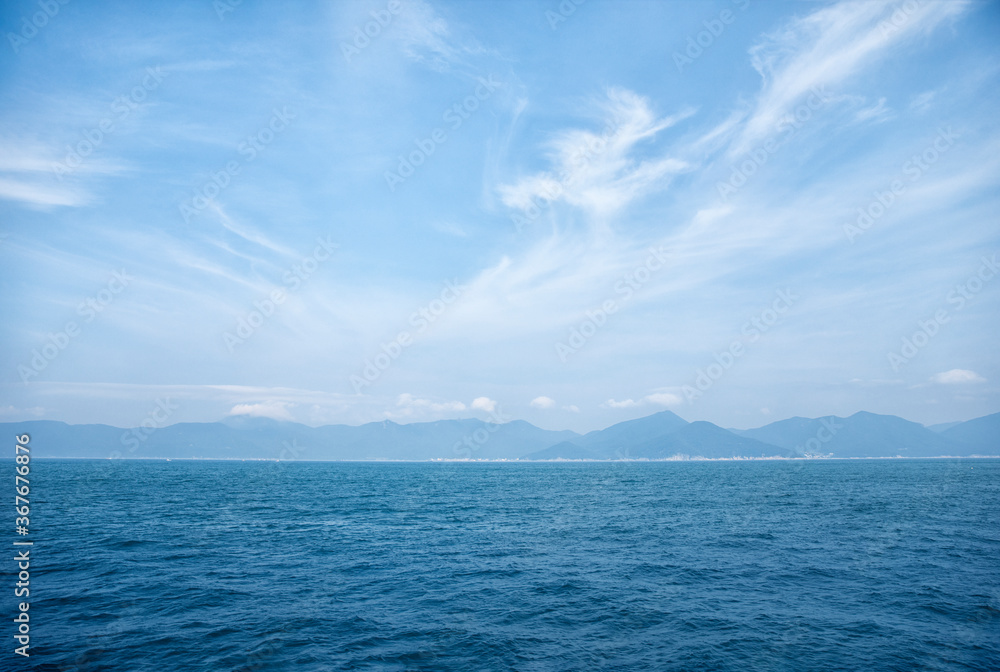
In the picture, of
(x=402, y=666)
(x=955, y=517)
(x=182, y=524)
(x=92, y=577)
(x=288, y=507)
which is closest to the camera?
(x=402, y=666)

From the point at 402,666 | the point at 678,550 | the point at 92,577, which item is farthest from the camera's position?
the point at 678,550

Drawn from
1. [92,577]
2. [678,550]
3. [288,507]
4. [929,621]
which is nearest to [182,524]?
[288,507]

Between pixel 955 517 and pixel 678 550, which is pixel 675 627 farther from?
pixel 955 517

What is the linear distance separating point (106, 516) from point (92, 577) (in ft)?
104

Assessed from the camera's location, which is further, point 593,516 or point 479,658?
point 593,516

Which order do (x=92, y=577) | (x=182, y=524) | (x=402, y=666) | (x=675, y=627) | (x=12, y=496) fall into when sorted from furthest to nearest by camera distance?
(x=12, y=496) → (x=182, y=524) → (x=92, y=577) → (x=675, y=627) → (x=402, y=666)

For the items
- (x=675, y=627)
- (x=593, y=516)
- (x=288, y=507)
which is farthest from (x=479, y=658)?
(x=288, y=507)

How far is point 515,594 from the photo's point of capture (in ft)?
87.1

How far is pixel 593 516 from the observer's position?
56.5 m

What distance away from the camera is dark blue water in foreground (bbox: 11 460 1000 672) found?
19.1 metres

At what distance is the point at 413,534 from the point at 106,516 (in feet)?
122

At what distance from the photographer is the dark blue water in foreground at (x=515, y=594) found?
750 inches

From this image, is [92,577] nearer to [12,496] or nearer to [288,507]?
[288,507]

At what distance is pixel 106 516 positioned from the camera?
177 ft
